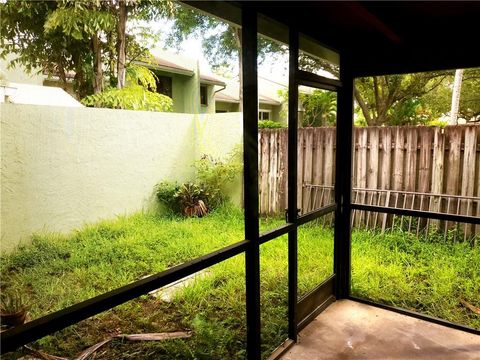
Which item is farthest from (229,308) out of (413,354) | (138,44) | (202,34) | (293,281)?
(202,34)

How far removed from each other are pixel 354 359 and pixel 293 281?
0.66 meters

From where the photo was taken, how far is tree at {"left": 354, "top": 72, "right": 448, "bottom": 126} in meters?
7.79

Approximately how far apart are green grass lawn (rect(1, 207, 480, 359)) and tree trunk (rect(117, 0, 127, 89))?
12.6 ft

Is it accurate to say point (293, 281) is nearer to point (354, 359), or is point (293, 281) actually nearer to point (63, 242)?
point (354, 359)

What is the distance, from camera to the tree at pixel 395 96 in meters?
7.79

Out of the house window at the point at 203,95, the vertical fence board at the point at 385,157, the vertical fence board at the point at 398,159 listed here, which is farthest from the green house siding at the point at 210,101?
the vertical fence board at the point at 398,159

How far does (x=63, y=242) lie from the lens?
4676 mm

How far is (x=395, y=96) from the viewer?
7973mm

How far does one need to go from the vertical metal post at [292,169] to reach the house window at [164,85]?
9627 mm

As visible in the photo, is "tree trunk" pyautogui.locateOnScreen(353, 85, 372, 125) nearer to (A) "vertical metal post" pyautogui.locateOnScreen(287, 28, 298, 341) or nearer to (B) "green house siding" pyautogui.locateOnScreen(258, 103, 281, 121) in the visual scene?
(A) "vertical metal post" pyautogui.locateOnScreen(287, 28, 298, 341)

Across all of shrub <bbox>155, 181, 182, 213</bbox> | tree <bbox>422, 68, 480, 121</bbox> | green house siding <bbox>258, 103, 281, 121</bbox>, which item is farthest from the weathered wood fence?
green house siding <bbox>258, 103, 281, 121</bbox>

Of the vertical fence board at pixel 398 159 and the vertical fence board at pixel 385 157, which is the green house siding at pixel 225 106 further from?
the vertical fence board at pixel 398 159

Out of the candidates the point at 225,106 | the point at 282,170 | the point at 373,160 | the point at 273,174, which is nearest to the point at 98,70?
the point at 273,174

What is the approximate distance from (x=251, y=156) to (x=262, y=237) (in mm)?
525
